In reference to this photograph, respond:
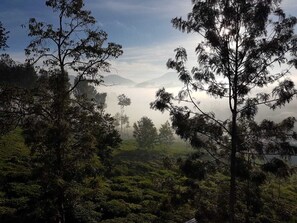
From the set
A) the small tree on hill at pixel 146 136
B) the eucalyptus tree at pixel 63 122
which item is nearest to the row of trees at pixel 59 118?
the eucalyptus tree at pixel 63 122

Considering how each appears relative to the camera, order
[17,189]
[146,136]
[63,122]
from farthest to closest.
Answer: [146,136] < [17,189] < [63,122]

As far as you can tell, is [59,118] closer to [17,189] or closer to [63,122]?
[63,122]

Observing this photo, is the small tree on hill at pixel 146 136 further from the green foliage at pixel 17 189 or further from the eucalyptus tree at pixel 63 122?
the eucalyptus tree at pixel 63 122

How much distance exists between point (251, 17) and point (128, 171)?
1955 inches

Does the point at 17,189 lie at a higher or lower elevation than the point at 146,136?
lower

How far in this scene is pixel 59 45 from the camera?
18734 millimetres

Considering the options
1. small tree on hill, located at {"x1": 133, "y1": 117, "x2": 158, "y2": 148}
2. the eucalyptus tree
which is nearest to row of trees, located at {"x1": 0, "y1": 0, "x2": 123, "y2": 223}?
the eucalyptus tree

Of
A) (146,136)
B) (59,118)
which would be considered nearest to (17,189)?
Result: (59,118)

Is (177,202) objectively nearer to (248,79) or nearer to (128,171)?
(248,79)

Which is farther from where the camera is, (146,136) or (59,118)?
(146,136)

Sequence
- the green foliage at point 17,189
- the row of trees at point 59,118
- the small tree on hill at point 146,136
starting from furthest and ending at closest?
1. the small tree on hill at point 146,136
2. the green foliage at point 17,189
3. the row of trees at point 59,118

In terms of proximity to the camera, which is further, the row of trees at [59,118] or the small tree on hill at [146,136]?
the small tree on hill at [146,136]

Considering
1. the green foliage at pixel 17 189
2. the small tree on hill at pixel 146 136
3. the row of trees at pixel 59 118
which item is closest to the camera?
the row of trees at pixel 59 118

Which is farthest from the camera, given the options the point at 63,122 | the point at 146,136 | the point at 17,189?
the point at 146,136
